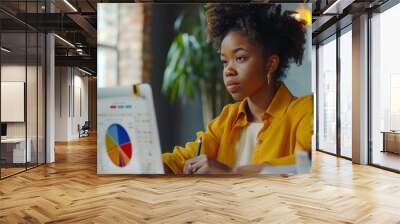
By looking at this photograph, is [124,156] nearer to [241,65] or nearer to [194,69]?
[194,69]

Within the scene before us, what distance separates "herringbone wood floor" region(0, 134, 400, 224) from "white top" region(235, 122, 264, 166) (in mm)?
352

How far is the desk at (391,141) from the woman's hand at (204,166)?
3413 millimetres

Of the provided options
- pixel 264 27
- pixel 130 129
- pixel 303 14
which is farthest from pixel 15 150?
pixel 303 14

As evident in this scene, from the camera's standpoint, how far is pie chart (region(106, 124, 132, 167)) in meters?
6.79

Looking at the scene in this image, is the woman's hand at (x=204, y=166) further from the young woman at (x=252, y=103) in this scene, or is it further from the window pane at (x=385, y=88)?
the window pane at (x=385, y=88)

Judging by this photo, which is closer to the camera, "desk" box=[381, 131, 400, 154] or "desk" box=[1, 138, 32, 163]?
"desk" box=[1, 138, 32, 163]

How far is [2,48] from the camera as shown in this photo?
6.83 metres

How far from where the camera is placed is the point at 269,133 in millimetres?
6680

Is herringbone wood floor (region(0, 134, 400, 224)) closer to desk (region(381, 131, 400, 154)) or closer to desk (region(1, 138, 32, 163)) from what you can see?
desk (region(1, 138, 32, 163))

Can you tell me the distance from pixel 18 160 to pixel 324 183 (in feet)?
18.9

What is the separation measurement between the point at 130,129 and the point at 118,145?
13.7 inches

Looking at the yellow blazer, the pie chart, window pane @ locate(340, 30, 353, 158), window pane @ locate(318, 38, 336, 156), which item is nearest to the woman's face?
the yellow blazer

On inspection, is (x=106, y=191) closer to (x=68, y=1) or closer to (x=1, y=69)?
(x=1, y=69)

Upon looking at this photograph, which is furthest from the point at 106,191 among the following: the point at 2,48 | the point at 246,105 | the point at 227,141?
the point at 2,48
